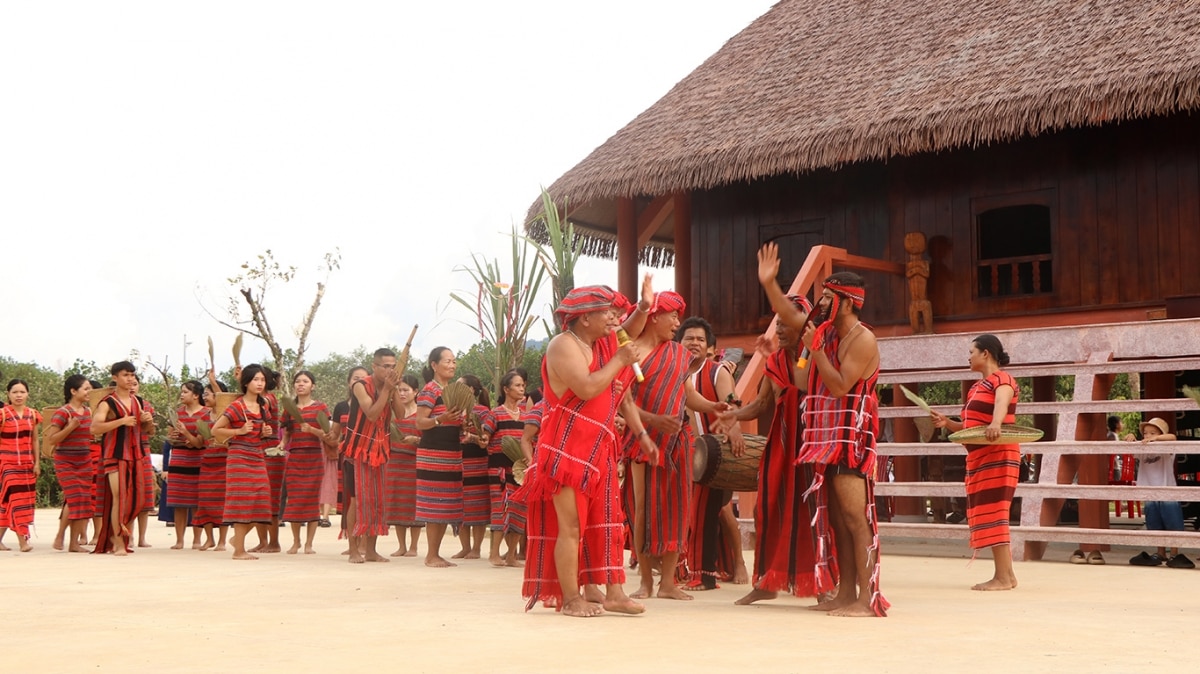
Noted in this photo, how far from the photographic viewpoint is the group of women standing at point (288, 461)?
392 inches

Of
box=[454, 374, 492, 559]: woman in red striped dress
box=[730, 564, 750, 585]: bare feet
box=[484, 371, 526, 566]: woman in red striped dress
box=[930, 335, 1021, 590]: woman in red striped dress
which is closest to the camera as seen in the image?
box=[930, 335, 1021, 590]: woman in red striped dress

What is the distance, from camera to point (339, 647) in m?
5.02

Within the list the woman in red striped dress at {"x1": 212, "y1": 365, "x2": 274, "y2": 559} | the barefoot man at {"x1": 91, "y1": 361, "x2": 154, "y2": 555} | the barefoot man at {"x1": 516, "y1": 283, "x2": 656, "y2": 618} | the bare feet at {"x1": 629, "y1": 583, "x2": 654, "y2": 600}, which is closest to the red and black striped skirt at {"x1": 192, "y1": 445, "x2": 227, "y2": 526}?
the barefoot man at {"x1": 91, "y1": 361, "x2": 154, "y2": 555}

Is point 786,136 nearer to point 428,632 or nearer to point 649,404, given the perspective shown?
point 649,404

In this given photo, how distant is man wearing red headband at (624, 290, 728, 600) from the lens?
23.2 feet

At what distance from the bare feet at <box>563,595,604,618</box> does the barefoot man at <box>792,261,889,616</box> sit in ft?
3.82

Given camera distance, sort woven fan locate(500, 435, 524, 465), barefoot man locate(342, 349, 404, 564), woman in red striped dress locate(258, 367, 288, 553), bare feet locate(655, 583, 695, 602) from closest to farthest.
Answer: bare feet locate(655, 583, 695, 602) < woven fan locate(500, 435, 524, 465) < barefoot man locate(342, 349, 404, 564) < woman in red striped dress locate(258, 367, 288, 553)

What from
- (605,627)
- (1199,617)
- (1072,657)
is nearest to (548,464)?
(605,627)

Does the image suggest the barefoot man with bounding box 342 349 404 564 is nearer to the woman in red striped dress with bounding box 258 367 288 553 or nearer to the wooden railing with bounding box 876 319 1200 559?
the woman in red striped dress with bounding box 258 367 288 553

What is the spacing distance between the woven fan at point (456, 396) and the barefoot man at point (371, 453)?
0.42 m

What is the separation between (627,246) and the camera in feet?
51.8

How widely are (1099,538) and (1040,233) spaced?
324 inches

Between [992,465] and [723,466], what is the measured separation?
168 cm

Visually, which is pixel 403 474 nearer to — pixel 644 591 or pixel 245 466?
pixel 245 466
